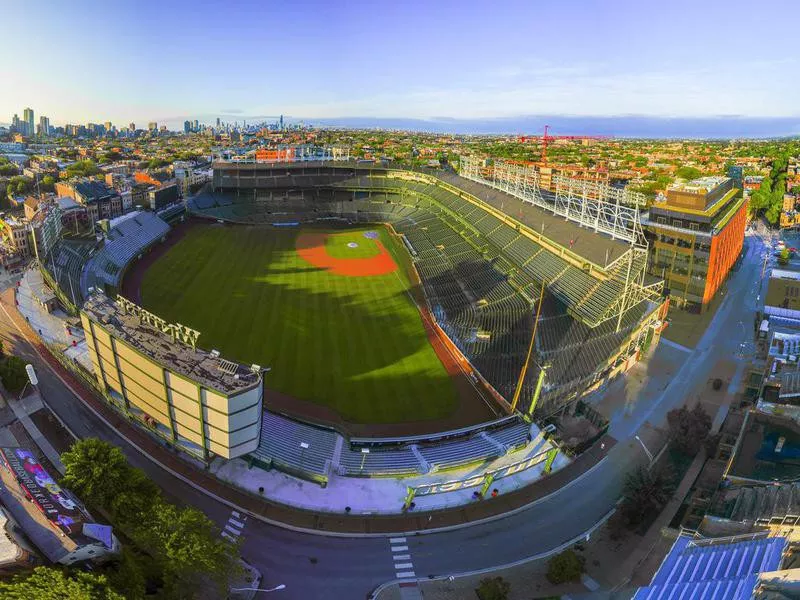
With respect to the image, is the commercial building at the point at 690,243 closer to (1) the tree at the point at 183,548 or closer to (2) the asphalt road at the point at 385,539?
(2) the asphalt road at the point at 385,539

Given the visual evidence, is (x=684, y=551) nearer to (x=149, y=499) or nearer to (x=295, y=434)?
(x=295, y=434)

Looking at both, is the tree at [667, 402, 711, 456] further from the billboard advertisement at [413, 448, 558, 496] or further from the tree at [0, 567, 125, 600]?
the tree at [0, 567, 125, 600]

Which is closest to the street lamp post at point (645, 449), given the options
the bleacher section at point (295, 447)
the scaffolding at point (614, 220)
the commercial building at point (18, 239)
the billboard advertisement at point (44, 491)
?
the scaffolding at point (614, 220)

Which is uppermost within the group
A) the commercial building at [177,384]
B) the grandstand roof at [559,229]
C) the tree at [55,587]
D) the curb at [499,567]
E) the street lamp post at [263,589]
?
the grandstand roof at [559,229]

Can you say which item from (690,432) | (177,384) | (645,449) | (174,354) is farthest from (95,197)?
(690,432)

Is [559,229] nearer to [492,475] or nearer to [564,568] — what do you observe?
[492,475]

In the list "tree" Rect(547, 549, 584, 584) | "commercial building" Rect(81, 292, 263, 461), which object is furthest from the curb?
"commercial building" Rect(81, 292, 263, 461)
